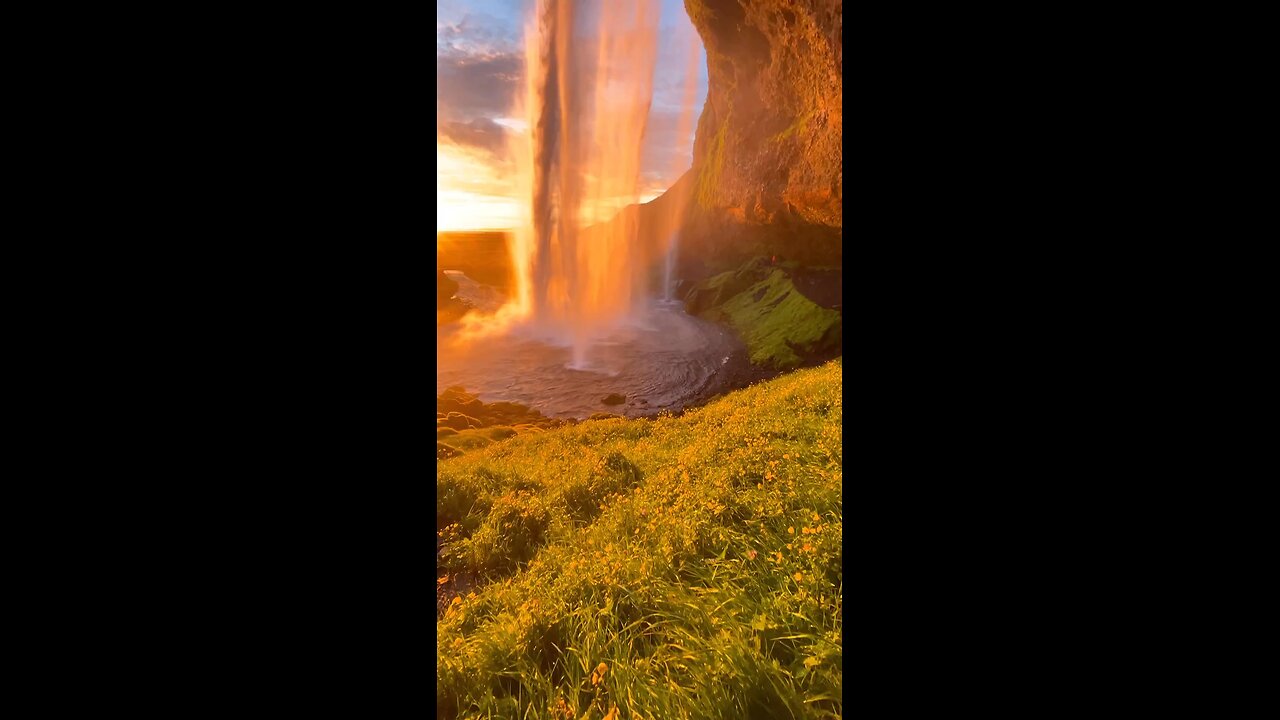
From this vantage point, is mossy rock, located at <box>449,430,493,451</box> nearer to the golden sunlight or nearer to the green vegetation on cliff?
the golden sunlight

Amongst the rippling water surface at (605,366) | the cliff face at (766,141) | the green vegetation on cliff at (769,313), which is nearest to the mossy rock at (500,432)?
the rippling water surface at (605,366)

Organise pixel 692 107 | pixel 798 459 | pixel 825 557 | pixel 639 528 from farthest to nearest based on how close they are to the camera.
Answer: pixel 692 107, pixel 798 459, pixel 639 528, pixel 825 557

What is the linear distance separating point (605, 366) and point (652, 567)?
41.7 inches

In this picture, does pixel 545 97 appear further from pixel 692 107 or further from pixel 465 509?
pixel 465 509

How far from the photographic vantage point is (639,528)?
1991 millimetres

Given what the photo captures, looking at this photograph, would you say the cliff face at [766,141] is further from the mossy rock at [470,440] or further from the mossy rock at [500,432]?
the mossy rock at [470,440]

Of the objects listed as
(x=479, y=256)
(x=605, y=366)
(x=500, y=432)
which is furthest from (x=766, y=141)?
(x=500, y=432)

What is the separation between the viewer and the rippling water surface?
2131 millimetres

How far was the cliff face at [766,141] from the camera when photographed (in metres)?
2.57

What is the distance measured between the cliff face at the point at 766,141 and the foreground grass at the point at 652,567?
1.01m

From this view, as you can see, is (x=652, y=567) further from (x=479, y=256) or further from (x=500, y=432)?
(x=479, y=256)

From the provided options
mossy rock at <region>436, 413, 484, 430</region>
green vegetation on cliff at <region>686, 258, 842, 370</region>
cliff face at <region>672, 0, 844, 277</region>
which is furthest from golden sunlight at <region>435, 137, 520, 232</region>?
green vegetation on cliff at <region>686, 258, 842, 370</region>
